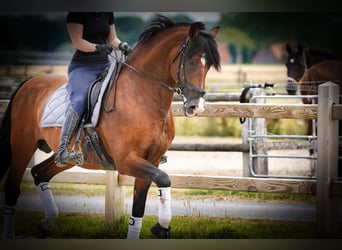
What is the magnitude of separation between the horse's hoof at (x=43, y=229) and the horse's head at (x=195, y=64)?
1.47 m

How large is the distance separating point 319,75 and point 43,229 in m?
2.83

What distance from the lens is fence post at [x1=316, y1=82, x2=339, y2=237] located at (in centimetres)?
461

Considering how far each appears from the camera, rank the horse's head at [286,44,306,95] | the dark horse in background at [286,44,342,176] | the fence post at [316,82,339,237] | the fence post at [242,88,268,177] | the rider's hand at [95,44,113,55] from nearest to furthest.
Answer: the rider's hand at [95,44,113,55] < the fence post at [316,82,339,237] < the horse's head at [286,44,306,95] < the dark horse in background at [286,44,342,176] < the fence post at [242,88,268,177]

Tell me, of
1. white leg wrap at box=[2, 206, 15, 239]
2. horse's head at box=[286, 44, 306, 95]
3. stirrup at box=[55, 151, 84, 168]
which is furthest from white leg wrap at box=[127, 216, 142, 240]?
horse's head at box=[286, 44, 306, 95]

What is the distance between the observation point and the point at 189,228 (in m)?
4.71

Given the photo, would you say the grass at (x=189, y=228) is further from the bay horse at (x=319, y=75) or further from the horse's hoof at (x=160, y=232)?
the bay horse at (x=319, y=75)

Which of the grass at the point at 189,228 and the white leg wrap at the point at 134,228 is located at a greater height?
the white leg wrap at the point at 134,228

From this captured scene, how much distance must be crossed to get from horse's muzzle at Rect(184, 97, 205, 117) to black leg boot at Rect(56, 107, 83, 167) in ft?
2.59

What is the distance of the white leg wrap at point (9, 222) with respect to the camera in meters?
4.67

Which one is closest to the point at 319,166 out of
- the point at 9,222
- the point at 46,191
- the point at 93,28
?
the point at 93,28

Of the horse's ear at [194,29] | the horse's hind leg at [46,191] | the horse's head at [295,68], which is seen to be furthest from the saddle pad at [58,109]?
the horse's head at [295,68]

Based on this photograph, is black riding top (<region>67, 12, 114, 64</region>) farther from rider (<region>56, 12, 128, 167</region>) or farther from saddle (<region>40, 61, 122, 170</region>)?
saddle (<region>40, 61, 122, 170</region>)

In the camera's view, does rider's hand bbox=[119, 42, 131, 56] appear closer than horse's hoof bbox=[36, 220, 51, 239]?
Yes

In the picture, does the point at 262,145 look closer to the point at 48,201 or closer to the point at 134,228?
the point at 134,228
